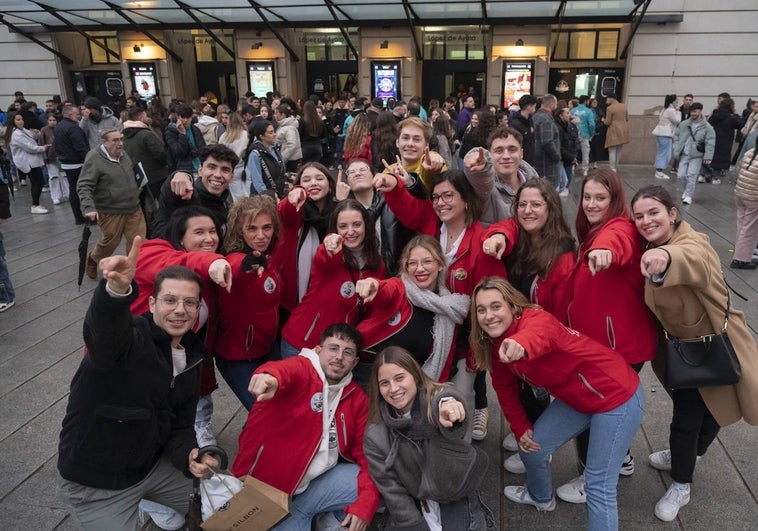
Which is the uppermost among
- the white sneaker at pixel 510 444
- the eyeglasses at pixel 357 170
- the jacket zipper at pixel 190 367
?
the eyeglasses at pixel 357 170

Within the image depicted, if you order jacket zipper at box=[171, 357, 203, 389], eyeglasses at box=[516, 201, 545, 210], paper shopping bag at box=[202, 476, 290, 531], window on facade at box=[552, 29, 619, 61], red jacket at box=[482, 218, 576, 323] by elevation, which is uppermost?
window on facade at box=[552, 29, 619, 61]

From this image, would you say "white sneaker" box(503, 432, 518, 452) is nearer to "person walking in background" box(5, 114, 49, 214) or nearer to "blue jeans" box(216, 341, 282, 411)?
"blue jeans" box(216, 341, 282, 411)

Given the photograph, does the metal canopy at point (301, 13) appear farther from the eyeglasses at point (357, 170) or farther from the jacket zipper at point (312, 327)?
the jacket zipper at point (312, 327)

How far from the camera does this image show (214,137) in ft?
34.0

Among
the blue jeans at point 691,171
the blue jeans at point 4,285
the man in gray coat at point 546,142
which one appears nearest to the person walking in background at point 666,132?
the blue jeans at point 691,171

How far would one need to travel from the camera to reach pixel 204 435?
12.7 feet

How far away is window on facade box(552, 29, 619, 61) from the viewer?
53.0 feet

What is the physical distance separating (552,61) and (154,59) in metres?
12.3

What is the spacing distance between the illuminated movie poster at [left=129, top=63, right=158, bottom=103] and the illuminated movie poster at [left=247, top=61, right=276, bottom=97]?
121 inches

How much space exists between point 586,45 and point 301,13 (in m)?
8.25

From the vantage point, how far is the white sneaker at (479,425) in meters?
3.98

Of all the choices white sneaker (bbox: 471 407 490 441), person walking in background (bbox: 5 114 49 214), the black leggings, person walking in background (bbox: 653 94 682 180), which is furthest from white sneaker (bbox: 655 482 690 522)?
the black leggings


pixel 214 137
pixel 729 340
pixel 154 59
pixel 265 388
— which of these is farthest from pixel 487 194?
pixel 154 59

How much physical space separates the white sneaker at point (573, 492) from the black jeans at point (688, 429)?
0.52 meters
